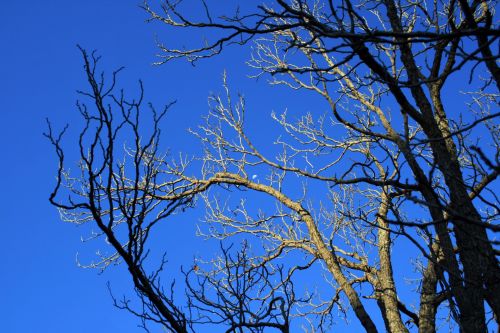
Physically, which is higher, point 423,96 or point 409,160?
point 423,96

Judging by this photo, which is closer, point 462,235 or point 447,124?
point 462,235

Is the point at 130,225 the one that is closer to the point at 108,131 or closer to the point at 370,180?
the point at 108,131

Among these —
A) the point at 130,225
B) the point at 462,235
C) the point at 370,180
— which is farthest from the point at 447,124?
the point at 130,225

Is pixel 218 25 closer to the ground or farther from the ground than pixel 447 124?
closer to the ground

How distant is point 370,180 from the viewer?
3.68 meters

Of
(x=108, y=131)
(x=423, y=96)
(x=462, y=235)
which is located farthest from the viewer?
(x=423, y=96)

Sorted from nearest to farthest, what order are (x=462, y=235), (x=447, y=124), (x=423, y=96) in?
(x=462, y=235)
(x=423, y=96)
(x=447, y=124)

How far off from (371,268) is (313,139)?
209cm

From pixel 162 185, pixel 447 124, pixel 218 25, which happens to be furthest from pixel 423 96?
pixel 162 185

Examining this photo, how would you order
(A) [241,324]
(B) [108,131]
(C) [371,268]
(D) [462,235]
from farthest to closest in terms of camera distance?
(C) [371,268] < (D) [462,235] < (A) [241,324] < (B) [108,131]

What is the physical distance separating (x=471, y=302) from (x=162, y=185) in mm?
5620

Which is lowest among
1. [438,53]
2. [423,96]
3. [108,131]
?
[108,131]

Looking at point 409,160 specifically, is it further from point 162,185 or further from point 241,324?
point 162,185

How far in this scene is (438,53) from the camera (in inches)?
181
